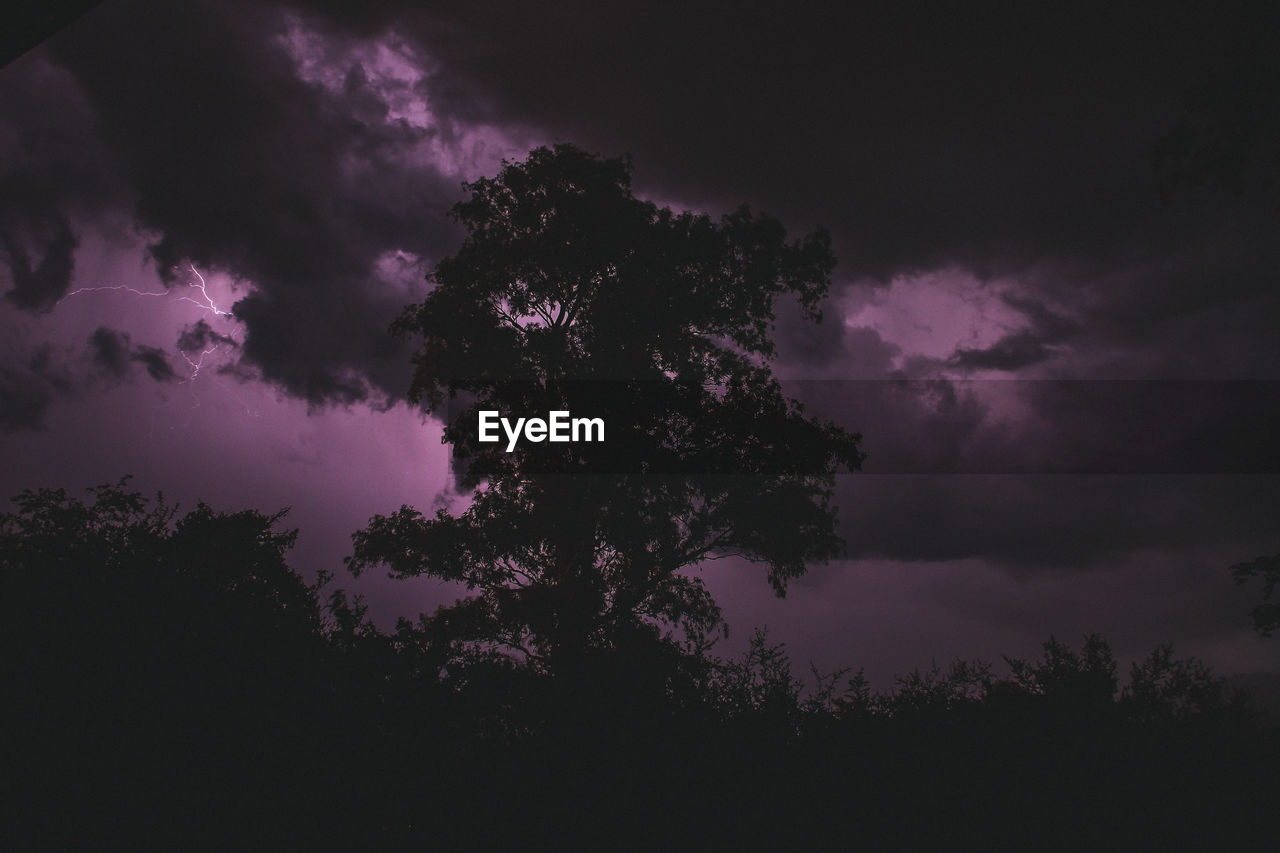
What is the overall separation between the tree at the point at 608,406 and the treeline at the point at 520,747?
11303mm

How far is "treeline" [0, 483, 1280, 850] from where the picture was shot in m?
5.54

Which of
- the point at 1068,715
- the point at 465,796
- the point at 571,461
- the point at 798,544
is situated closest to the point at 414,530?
the point at 571,461

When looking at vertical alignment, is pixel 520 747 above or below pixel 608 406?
below

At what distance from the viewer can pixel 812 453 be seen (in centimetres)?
1892

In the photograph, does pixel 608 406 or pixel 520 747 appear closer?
pixel 520 747

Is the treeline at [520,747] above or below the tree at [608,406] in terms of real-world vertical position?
below

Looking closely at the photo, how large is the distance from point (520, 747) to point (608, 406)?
12995 millimetres

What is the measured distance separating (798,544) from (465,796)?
13.8 meters

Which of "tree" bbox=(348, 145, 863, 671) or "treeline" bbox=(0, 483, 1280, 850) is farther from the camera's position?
"tree" bbox=(348, 145, 863, 671)

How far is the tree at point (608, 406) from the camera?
18562 mm

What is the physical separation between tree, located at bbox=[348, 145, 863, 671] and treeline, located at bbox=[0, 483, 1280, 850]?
11.3 metres

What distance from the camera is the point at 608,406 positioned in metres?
18.8

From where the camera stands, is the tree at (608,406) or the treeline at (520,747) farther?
the tree at (608,406)

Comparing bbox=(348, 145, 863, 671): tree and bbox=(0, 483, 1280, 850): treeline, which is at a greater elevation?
bbox=(348, 145, 863, 671): tree
